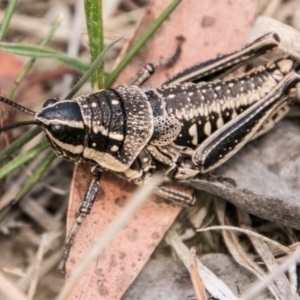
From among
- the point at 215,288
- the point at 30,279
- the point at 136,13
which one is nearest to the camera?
the point at 215,288

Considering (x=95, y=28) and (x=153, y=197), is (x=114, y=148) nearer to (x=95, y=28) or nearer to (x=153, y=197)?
(x=153, y=197)

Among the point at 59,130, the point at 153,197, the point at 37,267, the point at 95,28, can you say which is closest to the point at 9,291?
the point at 37,267

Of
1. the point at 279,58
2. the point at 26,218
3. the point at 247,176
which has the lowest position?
the point at 26,218

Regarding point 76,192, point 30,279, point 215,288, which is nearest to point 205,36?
point 76,192

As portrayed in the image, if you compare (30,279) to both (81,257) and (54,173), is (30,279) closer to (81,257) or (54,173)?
(81,257)

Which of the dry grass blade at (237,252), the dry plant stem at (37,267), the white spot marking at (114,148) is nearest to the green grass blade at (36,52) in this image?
the white spot marking at (114,148)

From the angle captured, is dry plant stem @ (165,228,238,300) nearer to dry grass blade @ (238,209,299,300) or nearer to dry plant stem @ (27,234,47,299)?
dry grass blade @ (238,209,299,300)

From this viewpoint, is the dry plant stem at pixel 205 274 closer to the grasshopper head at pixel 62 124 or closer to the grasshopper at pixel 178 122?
the grasshopper at pixel 178 122
